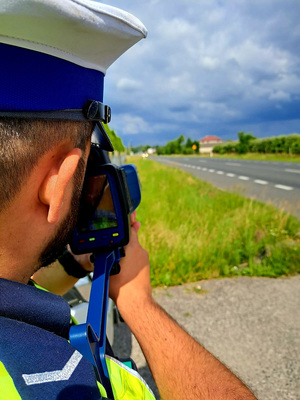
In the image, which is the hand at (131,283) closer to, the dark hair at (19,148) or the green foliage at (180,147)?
the dark hair at (19,148)

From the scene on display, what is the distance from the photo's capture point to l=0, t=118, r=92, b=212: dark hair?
64 centimetres

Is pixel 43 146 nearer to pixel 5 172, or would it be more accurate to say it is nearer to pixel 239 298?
pixel 5 172

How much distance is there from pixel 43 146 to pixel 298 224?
4.69 meters

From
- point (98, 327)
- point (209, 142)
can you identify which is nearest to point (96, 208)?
point (98, 327)

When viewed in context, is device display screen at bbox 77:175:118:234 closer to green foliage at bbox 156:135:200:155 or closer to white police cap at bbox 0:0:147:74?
white police cap at bbox 0:0:147:74

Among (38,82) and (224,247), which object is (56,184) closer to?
(38,82)

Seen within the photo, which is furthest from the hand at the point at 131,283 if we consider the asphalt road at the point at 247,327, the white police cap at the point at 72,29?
the asphalt road at the point at 247,327

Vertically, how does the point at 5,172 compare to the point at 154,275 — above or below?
above

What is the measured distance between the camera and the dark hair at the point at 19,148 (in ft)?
2.09

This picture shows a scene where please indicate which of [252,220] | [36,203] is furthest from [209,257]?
[36,203]

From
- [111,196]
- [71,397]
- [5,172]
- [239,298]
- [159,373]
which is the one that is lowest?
[239,298]

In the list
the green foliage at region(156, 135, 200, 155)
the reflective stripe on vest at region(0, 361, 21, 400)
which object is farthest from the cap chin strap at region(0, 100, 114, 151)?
the green foliage at region(156, 135, 200, 155)

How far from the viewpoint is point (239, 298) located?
3074 mm

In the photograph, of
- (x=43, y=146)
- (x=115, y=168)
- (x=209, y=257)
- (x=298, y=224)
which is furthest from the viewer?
(x=298, y=224)
